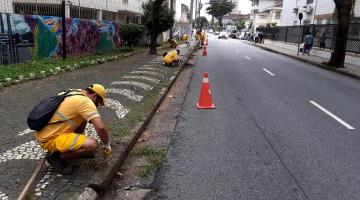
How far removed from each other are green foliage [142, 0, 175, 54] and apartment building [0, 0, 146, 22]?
8.86 feet

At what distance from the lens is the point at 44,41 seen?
15602 mm

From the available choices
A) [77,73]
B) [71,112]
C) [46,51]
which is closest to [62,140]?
[71,112]

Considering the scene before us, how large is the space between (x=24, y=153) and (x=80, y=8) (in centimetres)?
1772

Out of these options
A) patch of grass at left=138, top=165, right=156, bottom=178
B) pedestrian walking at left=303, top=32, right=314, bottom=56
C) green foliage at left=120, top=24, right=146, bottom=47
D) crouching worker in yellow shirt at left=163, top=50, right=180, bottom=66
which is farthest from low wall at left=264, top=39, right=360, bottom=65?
patch of grass at left=138, top=165, right=156, bottom=178

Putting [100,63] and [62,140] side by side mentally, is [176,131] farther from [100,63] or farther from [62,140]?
[100,63]

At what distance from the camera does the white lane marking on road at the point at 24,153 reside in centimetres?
512

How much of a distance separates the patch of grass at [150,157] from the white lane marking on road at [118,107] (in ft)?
5.97

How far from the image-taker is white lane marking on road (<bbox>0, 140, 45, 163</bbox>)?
201 inches

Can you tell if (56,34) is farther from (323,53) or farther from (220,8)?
(220,8)

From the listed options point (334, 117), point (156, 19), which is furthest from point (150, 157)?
point (156, 19)

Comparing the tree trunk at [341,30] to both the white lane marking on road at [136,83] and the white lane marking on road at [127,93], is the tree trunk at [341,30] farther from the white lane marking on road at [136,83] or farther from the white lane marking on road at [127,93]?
the white lane marking on road at [127,93]

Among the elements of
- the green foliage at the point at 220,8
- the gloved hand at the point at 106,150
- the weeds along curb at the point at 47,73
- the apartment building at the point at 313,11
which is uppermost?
the green foliage at the point at 220,8

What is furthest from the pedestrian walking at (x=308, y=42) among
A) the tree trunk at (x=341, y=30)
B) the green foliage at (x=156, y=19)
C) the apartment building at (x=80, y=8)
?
the apartment building at (x=80, y=8)

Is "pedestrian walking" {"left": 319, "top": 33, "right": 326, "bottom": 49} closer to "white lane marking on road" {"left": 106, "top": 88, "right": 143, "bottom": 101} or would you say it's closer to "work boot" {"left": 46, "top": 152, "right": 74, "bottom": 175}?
"white lane marking on road" {"left": 106, "top": 88, "right": 143, "bottom": 101}
